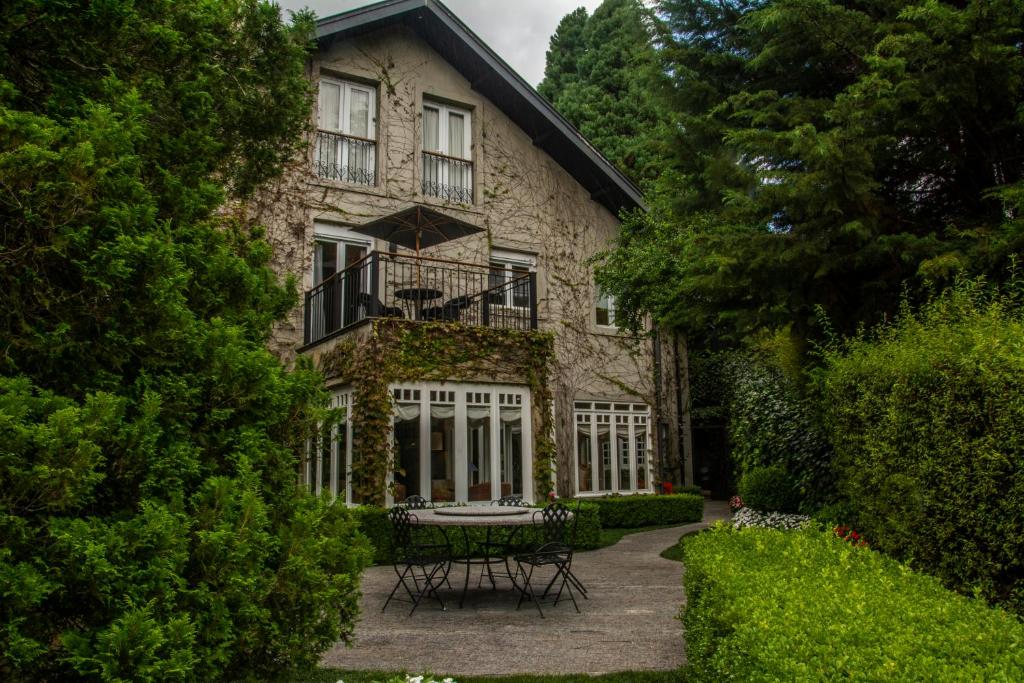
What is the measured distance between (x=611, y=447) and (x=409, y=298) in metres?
5.95

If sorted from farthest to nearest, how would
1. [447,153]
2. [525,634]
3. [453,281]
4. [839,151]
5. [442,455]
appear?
[447,153] < [453,281] < [442,455] < [839,151] < [525,634]

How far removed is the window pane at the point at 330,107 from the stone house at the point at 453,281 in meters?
0.04

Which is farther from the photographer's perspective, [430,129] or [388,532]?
[430,129]

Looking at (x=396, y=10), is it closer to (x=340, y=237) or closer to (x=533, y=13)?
Result: (x=340, y=237)

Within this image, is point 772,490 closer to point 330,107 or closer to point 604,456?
point 604,456

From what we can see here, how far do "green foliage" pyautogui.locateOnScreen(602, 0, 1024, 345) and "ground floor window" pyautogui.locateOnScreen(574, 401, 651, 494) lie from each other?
5.64 meters

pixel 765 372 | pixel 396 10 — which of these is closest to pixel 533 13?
pixel 396 10

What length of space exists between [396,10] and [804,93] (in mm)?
7914

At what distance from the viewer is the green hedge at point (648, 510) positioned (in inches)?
552

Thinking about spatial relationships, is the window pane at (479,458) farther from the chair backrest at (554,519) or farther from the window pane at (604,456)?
the chair backrest at (554,519)

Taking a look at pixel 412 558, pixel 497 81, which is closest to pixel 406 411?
pixel 412 558

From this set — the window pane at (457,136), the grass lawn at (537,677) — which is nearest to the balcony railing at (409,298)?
the window pane at (457,136)

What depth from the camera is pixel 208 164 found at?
364cm

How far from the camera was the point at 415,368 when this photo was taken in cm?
1106
